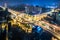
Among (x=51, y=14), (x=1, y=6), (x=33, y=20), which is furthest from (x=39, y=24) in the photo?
(x=1, y=6)

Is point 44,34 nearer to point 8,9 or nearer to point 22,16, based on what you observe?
point 22,16

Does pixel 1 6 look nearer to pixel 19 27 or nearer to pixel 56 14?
pixel 19 27

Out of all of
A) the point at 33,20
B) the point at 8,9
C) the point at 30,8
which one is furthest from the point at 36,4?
the point at 8,9

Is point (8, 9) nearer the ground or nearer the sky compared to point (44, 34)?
nearer the sky

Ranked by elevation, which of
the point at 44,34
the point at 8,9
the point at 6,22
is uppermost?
the point at 8,9

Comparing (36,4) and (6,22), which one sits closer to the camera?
(6,22)

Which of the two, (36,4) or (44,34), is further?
(36,4)

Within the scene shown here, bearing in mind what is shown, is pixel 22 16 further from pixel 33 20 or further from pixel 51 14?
pixel 51 14

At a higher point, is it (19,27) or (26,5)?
(26,5)
